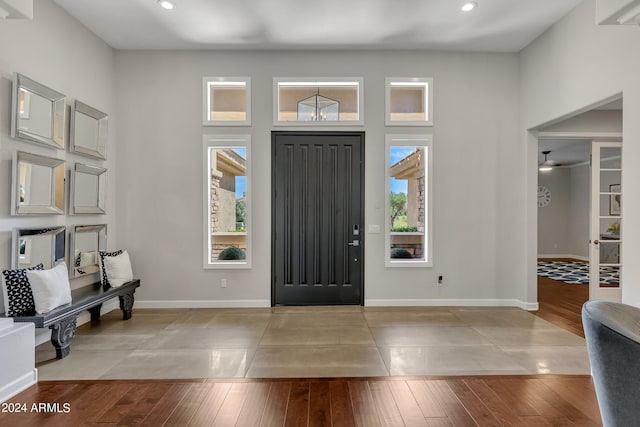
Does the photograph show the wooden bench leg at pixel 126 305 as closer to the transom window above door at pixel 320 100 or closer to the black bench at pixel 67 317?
the black bench at pixel 67 317

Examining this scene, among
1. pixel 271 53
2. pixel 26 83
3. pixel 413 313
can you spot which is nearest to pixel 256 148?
pixel 271 53

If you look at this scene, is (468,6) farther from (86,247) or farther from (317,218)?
(86,247)

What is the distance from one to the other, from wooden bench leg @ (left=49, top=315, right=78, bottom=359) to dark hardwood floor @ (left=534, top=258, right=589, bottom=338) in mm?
5054

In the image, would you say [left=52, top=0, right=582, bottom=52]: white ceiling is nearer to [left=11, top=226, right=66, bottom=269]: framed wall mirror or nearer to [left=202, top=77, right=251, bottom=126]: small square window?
[left=202, top=77, right=251, bottom=126]: small square window

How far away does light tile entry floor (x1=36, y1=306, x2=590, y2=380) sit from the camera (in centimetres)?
282

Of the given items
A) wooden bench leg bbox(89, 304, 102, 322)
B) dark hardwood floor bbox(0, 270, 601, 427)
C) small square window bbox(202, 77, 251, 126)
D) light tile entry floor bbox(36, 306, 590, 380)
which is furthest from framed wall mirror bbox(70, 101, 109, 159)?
dark hardwood floor bbox(0, 270, 601, 427)

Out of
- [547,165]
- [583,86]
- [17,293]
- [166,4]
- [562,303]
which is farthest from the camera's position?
[547,165]

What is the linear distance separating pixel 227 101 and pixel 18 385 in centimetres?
371

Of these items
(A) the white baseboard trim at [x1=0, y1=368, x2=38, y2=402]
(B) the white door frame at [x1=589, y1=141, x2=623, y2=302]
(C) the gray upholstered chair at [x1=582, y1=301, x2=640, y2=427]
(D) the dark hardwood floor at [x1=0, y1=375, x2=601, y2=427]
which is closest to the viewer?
(C) the gray upholstered chair at [x1=582, y1=301, x2=640, y2=427]

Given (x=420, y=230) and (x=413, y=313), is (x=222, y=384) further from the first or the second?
(x=420, y=230)

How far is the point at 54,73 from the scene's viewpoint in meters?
3.58

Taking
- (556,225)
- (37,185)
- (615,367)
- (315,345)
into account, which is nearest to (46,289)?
(37,185)

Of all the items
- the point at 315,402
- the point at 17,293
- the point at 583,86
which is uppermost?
the point at 583,86

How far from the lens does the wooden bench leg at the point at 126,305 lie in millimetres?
4113
